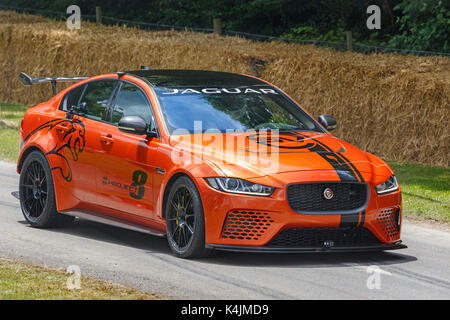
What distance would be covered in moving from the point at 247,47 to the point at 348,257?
12.3 metres

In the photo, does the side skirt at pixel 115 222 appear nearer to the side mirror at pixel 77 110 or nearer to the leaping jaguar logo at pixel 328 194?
the side mirror at pixel 77 110

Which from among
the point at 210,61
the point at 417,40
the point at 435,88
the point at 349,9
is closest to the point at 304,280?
the point at 435,88

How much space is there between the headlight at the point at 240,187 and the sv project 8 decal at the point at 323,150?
2.19 feet

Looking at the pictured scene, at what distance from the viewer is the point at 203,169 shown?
8477 millimetres

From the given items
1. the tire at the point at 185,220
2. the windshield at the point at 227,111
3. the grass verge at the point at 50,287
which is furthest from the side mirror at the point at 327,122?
the grass verge at the point at 50,287

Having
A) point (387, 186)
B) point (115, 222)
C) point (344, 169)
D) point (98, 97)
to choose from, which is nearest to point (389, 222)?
point (387, 186)

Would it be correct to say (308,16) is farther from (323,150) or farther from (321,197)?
(321,197)

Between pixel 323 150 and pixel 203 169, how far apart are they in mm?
1237

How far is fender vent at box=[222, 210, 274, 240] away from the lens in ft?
27.3

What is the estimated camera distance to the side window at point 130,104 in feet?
31.8

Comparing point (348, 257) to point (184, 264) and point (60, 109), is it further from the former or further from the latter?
point (60, 109)

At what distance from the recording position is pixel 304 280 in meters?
8.01

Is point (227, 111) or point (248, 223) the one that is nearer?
point (248, 223)

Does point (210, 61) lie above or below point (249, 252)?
above
